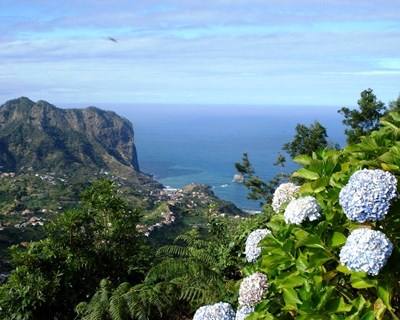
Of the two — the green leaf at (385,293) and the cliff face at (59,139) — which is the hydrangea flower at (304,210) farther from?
the cliff face at (59,139)

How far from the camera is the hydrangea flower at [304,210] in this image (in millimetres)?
2477

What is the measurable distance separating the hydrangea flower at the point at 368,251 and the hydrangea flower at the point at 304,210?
269 mm

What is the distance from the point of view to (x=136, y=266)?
7.04 meters

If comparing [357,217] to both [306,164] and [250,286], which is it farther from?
[250,286]

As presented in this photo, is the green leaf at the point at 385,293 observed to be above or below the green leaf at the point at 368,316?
above

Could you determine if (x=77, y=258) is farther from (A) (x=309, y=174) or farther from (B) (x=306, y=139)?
(B) (x=306, y=139)

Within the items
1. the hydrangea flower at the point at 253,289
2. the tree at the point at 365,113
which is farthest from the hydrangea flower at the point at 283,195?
the tree at the point at 365,113

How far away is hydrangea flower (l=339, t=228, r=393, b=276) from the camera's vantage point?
7.16ft

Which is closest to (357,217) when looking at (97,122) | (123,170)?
(123,170)

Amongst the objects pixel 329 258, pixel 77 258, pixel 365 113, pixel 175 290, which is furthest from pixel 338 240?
pixel 365 113

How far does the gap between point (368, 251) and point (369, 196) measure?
0.68 ft

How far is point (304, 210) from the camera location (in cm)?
247

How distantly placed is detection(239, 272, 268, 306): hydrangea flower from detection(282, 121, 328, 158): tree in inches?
811

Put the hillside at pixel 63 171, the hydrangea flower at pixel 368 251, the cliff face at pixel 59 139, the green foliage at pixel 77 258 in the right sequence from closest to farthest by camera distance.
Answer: the hydrangea flower at pixel 368 251 → the green foliage at pixel 77 258 → the hillside at pixel 63 171 → the cliff face at pixel 59 139
